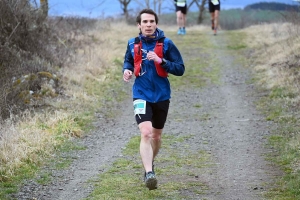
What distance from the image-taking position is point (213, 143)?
31.2 ft

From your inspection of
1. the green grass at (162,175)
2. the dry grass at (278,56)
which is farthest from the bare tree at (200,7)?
the green grass at (162,175)

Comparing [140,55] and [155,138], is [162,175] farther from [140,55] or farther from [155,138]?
[140,55]

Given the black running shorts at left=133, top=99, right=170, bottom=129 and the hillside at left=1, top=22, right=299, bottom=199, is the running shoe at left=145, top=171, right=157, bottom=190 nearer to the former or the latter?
the hillside at left=1, top=22, right=299, bottom=199

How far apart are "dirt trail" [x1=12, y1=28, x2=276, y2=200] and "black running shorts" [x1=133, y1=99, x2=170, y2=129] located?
35.3 inches

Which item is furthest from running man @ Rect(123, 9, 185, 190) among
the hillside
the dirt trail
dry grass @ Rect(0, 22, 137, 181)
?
dry grass @ Rect(0, 22, 137, 181)

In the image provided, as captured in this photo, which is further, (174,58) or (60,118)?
(60,118)

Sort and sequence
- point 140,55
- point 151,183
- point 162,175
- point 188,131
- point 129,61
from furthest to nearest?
point 188,131 < point 162,175 < point 129,61 < point 140,55 < point 151,183

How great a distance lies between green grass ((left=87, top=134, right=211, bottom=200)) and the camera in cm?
662

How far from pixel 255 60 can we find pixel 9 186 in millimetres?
11849

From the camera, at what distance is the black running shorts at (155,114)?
6.50m

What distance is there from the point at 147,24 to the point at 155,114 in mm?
1006

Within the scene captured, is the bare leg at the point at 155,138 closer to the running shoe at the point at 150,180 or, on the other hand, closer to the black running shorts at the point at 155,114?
the black running shorts at the point at 155,114

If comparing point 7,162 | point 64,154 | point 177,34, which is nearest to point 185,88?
point 64,154

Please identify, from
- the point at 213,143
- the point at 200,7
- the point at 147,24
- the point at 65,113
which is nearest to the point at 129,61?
the point at 147,24
